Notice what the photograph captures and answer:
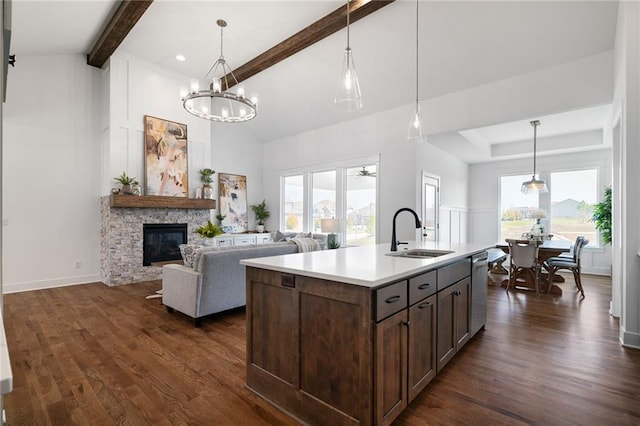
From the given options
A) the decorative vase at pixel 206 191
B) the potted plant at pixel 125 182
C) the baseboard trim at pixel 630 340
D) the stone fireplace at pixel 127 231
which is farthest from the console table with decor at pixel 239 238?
the baseboard trim at pixel 630 340

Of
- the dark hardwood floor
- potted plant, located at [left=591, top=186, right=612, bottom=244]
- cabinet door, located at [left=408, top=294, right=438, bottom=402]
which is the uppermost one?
potted plant, located at [left=591, top=186, right=612, bottom=244]

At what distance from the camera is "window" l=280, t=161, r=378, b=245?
21.9 ft

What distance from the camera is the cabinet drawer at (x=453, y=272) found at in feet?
7.77

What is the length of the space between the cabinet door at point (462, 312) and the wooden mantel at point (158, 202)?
5450mm

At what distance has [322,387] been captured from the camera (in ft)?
6.04

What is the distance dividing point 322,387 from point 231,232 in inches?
256

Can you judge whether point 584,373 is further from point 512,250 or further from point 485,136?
point 485,136

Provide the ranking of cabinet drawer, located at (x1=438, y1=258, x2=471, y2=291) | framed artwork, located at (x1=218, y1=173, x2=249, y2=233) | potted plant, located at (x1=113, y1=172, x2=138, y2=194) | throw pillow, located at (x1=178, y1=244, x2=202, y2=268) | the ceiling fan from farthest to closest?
framed artwork, located at (x1=218, y1=173, x2=249, y2=233)
the ceiling fan
potted plant, located at (x1=113, y1=172, x2=138, y2=194)
throw pillow, located at (x1=178, y1=244, x2=202, y2=268)
cabinet drawer, located at (x1=438, y1=258, x2=471, y2=291)

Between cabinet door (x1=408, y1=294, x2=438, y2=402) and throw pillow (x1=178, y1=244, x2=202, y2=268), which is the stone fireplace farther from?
cabinet door (x1=408, y1=294, x2=438, y2=402)

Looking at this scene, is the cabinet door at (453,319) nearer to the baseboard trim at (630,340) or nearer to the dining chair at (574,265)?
the baseboard trim at (630,340)

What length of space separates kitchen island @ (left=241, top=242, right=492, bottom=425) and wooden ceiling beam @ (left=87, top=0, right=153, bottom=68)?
4.19 m

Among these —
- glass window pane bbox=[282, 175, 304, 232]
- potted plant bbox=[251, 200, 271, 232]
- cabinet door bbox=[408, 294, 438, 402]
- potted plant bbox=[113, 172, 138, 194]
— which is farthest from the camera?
potted plant bbox=[251, 200, 271, 232]

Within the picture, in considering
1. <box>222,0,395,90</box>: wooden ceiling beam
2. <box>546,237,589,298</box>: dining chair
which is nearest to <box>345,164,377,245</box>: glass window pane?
<box>222,0,395,90</box>: wooden ceiling beam

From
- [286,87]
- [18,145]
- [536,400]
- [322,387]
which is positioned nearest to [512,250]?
[536,400]
